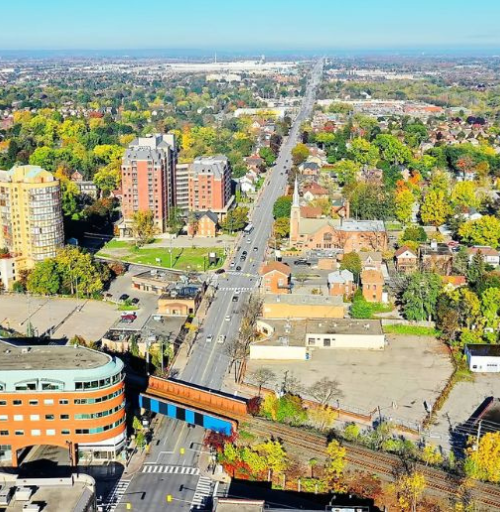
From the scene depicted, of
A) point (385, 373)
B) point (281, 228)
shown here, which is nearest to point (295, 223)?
point (281, 228)

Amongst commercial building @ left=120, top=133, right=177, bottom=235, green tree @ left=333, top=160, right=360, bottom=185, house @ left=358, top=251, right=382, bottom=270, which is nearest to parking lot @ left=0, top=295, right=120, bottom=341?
commercial building @ left=120, top=133, right=177, bottom=235

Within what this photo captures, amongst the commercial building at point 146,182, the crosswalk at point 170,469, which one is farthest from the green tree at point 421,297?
the commercial building at point 146,182

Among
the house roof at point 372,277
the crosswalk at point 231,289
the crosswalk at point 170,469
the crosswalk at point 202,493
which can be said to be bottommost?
the crosswalk at point 231,289

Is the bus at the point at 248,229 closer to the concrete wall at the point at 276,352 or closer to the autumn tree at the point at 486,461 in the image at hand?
the concrete wall at the point at 276,352

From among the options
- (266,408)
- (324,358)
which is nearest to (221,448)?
(266,408)

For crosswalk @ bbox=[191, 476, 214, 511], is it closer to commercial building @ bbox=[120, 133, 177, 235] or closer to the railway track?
the railway track

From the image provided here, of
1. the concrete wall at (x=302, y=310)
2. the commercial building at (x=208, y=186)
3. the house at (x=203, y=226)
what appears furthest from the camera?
the commercial building at (x=208, y=186)
